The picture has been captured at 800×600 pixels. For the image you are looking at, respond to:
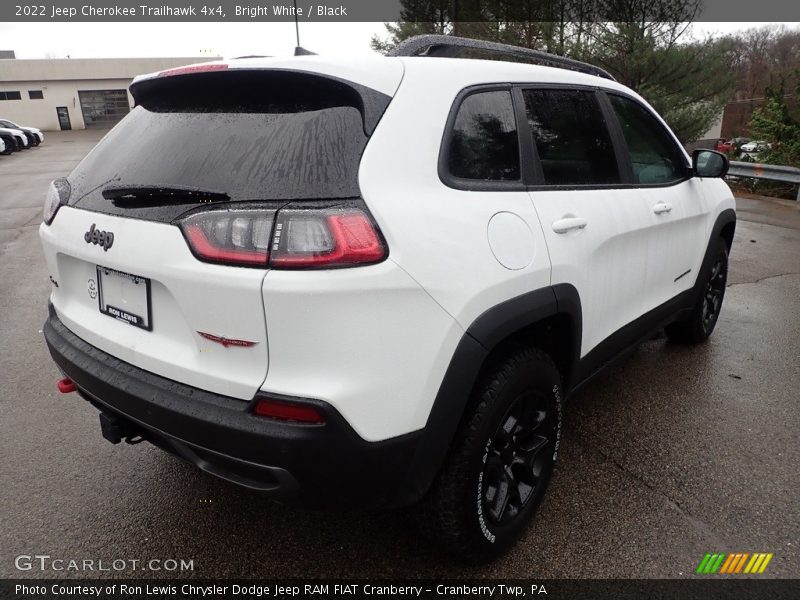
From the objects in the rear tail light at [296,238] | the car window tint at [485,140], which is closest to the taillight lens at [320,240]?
the rear tail light at [296,238]

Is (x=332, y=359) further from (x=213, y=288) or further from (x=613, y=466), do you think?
(x=613, y=466)

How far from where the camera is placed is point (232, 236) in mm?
1590

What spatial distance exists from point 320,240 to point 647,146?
2317 millimetres

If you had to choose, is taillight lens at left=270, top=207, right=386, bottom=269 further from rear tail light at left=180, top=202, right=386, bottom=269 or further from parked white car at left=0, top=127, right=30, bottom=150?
parked white car at left=0, top=127, right=30, bottom=150

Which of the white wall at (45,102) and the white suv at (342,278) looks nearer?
the white suv at (342,278)

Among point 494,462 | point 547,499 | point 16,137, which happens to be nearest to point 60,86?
point 16,137

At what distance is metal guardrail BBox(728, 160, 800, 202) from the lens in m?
10.6

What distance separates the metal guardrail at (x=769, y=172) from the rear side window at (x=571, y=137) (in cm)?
994

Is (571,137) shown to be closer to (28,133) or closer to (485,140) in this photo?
(485,140)

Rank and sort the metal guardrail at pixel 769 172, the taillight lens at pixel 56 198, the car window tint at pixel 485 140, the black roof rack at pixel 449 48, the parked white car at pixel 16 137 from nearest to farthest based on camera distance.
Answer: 1. the car window tint at pixel 485 140
2. the black roof rack at pixel 449 48
3. the taillight lens at pixel 56 198
4. the metal guardrail at pixel 769 172
5. the parked white car at pixel 16 137

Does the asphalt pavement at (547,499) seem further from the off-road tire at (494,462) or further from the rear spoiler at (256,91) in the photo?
the rear spoiler at (256,91)

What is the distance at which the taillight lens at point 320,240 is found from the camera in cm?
154

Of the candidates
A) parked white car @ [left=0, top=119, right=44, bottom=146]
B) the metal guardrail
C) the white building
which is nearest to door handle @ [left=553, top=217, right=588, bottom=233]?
the metal guardrail

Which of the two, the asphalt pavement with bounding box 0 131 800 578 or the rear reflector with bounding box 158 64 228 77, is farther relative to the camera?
the asphalt pavement with bounding box 0 131 800 578
